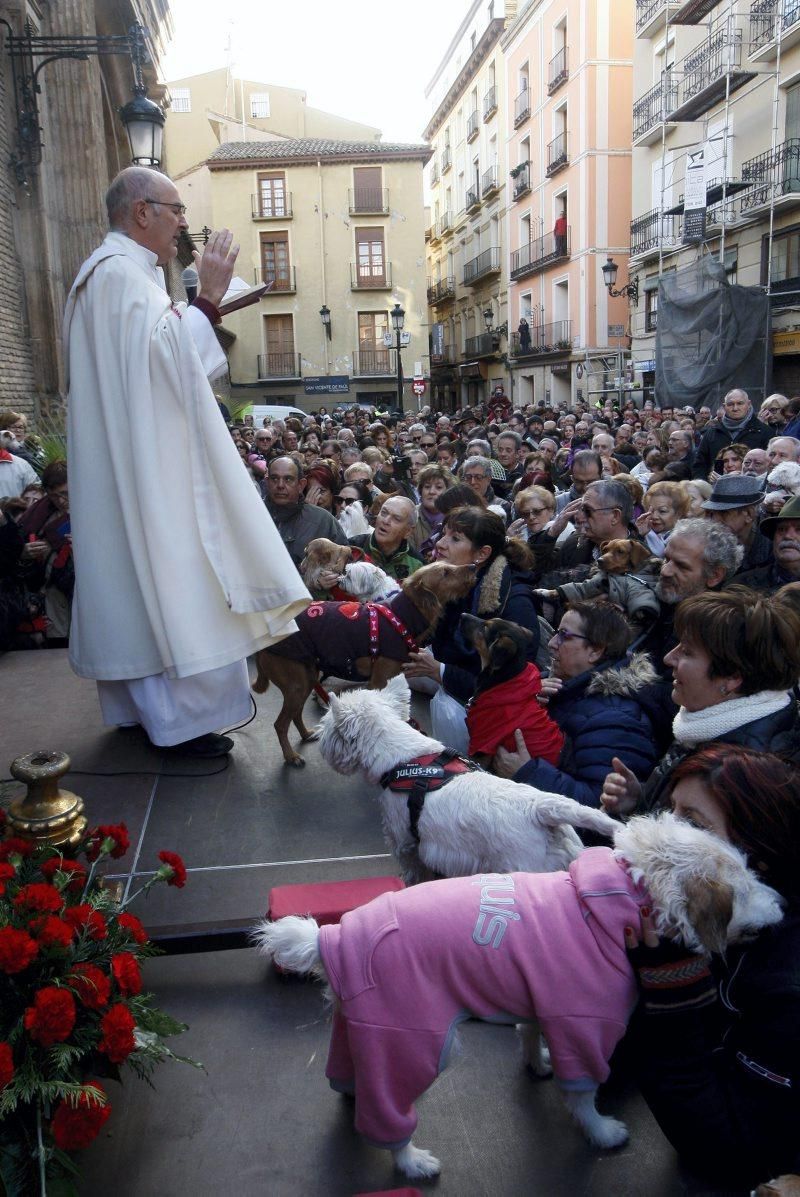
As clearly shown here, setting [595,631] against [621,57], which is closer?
[595,631]

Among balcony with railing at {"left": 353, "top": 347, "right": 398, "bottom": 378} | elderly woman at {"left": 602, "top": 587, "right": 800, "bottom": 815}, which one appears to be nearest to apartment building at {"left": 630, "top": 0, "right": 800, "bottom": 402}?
balcony with railing at {"left": 353, "top": 347, "right": 398, "bottom": 378}

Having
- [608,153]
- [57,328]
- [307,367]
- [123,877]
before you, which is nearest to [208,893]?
[123,877]

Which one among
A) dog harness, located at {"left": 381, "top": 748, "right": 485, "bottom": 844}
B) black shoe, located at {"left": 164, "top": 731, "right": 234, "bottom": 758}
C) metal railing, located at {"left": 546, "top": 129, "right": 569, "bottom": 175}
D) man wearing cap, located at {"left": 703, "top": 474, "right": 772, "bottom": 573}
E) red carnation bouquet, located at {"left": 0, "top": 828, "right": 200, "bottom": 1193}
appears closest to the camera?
red carnation bouquet, located at {"left": 0, "top": 828, "right": 200, "bottom": 1193}

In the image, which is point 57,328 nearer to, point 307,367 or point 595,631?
point 595,631

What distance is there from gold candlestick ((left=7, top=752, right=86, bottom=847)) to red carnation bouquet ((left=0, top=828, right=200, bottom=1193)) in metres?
0.18

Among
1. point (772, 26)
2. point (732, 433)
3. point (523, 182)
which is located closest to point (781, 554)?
point (732, 433)

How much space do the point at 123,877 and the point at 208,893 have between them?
265 millimetres

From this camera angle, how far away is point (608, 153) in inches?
1192

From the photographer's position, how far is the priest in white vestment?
11.1 ft

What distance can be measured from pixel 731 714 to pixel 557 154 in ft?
115

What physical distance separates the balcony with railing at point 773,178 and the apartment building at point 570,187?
6.66 metres

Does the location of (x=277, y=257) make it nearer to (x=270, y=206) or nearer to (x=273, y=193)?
(x=270, y=206)

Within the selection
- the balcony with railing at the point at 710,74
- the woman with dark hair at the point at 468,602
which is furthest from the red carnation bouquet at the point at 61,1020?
the balcony with railing at the point at 710,74

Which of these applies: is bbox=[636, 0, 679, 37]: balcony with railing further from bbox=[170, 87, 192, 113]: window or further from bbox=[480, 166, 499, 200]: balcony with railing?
bbox=[170, 87, 192, 113]: window
